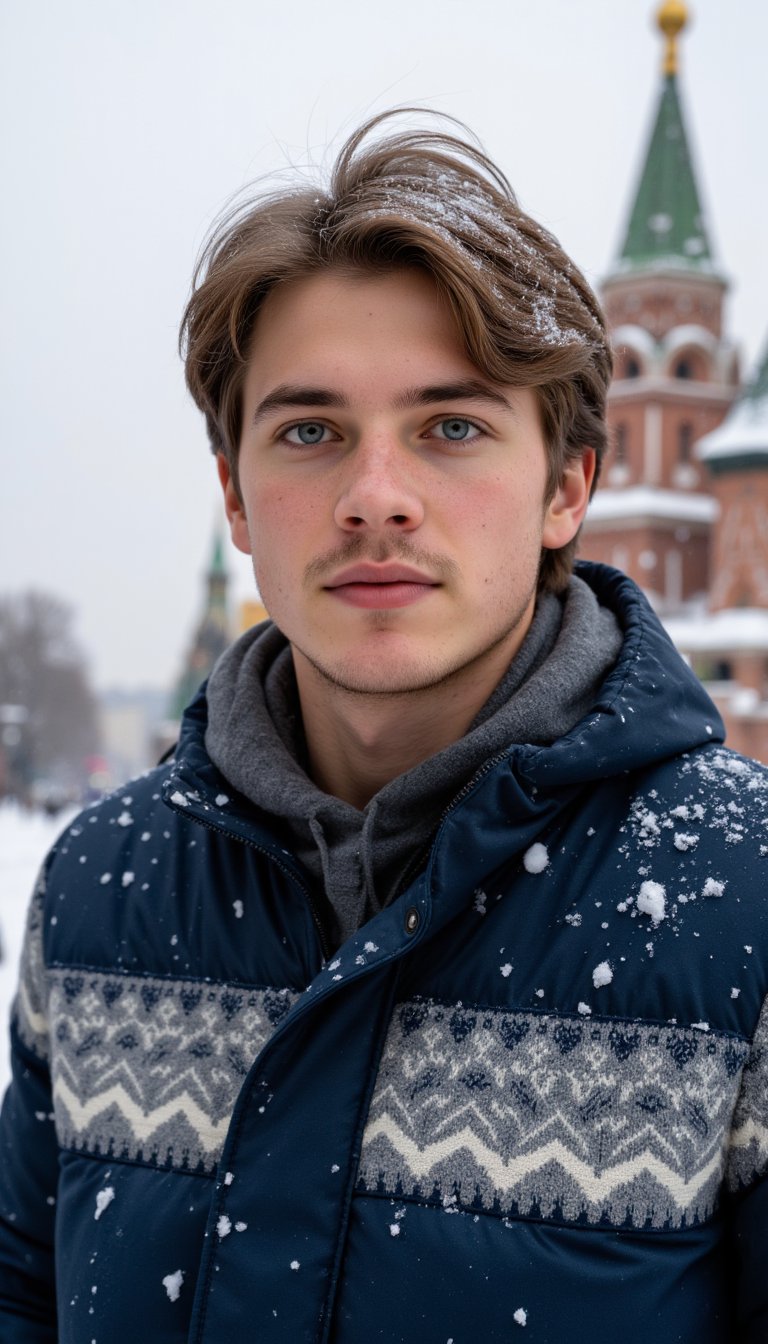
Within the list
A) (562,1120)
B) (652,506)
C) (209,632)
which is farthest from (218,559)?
(562,1120)

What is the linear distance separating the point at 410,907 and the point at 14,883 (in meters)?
13.5

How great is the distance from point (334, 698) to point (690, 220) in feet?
156

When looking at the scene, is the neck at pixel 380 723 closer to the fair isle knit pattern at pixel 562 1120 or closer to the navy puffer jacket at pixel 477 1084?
the navy puffer jacket at pixel 477 1084

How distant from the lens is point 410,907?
1811 millimetres

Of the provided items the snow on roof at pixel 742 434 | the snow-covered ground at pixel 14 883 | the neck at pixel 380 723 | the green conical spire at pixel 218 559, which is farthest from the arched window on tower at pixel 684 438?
the neck at pixel 380 723

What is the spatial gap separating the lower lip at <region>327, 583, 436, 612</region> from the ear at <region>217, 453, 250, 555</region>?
387mm

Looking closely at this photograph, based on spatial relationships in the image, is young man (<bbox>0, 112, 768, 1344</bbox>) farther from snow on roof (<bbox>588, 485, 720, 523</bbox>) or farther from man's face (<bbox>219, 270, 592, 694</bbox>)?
snow on roof (<bbox>588, 485, 720, 523</bbox>)

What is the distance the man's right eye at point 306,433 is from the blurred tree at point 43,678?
51255 millimetres

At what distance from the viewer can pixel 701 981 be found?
1.74 metres

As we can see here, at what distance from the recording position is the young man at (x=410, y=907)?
5.64 ft

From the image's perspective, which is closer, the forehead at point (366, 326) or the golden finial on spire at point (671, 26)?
the forehead at point (366, 326)

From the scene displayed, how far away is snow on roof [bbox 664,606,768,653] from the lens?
134ft

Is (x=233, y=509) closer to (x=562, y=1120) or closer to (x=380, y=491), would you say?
(x=380, y=491)

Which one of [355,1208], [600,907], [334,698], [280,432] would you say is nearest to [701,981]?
[600,907]
